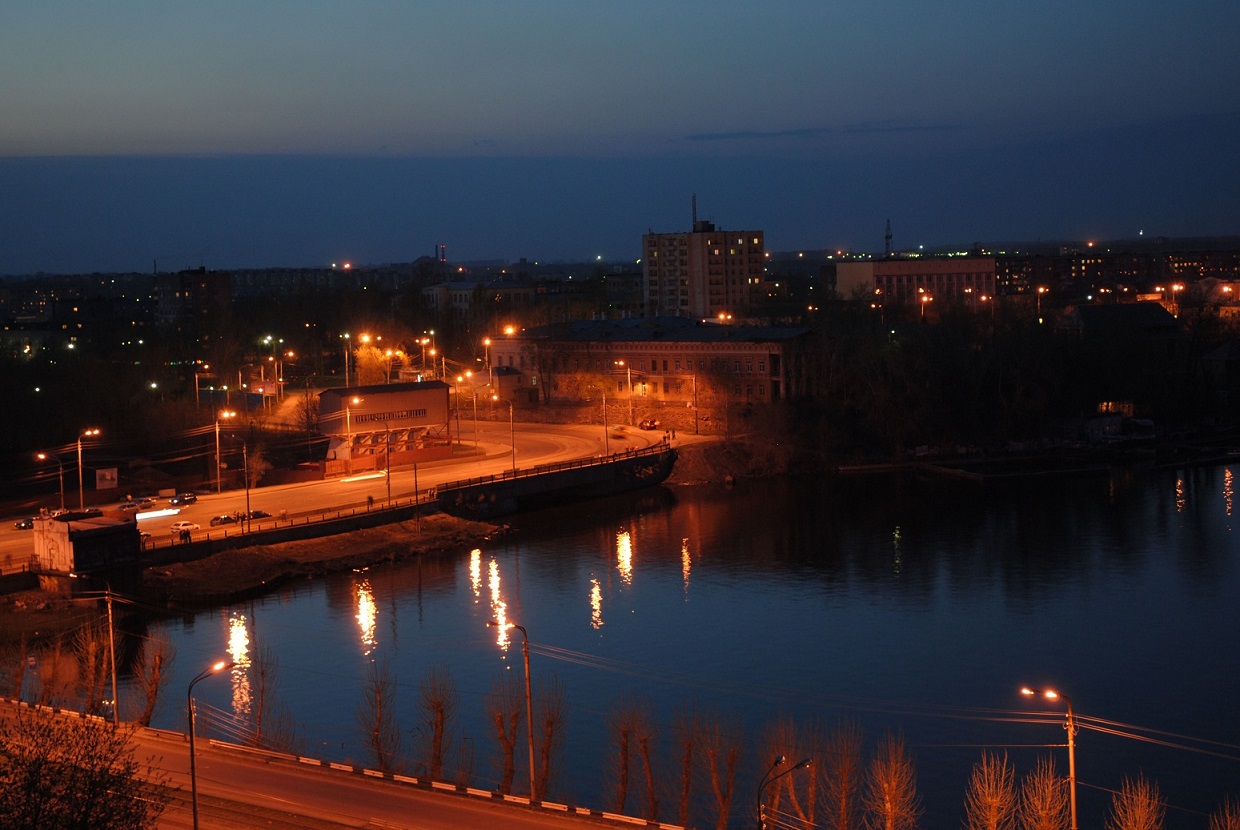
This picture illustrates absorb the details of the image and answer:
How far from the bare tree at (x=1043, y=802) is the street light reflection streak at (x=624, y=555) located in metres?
10.8

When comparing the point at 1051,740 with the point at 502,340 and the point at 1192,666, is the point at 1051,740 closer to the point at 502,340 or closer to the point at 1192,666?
the point at 1192,666

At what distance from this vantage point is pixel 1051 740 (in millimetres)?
15094

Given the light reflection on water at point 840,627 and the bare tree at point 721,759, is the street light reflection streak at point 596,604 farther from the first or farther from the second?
the bare tree at point 721,759

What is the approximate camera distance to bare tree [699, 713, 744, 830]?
12.4m

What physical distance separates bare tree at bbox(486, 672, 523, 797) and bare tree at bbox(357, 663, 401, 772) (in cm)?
108

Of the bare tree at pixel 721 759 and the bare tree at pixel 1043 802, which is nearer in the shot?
the bare tree at pixel 1043 802

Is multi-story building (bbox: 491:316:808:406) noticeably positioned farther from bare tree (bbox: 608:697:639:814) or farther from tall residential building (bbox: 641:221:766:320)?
tall residential building (bbox: 641:221:766:320)

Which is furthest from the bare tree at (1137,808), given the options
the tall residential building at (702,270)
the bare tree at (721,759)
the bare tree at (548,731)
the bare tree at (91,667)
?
the tall residential building at (702,270)

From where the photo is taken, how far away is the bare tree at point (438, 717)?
13.9 metres

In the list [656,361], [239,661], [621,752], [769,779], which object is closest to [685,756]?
[621,752]

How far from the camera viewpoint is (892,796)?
11914 millimetres

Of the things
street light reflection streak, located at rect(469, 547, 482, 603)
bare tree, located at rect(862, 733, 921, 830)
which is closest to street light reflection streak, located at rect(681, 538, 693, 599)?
street light reflection streak, located at rect(469, 547, 482, 603)

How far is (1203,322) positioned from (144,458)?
36608 mm

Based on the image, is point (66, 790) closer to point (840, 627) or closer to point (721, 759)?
point (721, 759)
